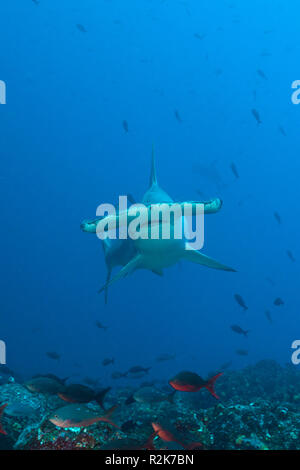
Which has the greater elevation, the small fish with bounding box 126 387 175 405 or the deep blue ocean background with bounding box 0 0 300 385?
the deep blue ocean background with bounding box 0 0 300 385

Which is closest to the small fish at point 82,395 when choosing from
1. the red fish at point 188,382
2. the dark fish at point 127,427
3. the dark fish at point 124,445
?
the dark fish at point 127,427

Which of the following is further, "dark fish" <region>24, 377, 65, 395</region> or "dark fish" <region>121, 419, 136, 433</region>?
"dark fish" <region>24, 377, 65, 395</region>

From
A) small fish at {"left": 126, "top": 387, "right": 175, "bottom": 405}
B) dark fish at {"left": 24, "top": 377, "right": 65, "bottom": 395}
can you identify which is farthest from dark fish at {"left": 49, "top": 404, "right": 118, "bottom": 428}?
small fish at {"left": 126, "top": 387, "right": 175, "bottom": 405}

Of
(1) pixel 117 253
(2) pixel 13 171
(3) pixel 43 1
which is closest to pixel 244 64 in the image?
(3) pixel 43 1

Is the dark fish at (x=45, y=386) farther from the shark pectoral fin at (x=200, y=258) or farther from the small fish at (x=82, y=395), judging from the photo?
the shark pectoral fin at (x=200, y=258)

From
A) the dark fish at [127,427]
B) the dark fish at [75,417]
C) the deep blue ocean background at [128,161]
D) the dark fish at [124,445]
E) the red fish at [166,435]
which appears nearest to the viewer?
the dark fish at [124,445]

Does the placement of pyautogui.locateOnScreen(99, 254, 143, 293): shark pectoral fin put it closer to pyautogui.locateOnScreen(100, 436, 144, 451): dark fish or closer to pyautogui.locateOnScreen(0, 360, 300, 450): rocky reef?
pyautogui.locateOnScreen(0, 360, 300, 450): rocky reef

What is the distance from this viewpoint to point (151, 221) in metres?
5.45

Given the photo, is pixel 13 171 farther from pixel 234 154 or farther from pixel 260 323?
pixel 260 323

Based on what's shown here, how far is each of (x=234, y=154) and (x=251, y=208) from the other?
17.4 metres

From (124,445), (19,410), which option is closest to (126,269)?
(19,410)

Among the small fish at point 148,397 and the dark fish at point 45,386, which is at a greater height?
the dark fish at point 45,386

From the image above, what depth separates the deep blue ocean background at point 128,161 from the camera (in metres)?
46.4

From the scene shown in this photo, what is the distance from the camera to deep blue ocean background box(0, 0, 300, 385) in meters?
46.4
